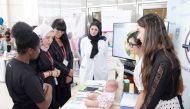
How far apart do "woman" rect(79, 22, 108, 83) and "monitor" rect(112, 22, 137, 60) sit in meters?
0.31

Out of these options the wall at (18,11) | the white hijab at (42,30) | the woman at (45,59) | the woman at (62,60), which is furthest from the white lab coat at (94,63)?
the wall at (18,11)

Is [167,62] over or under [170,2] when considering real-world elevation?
under

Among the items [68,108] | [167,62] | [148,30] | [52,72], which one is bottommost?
[68,108]

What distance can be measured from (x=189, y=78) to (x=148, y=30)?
1.85ft

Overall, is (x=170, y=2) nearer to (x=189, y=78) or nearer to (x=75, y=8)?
(x=189, y=78)

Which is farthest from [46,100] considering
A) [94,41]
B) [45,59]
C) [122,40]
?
[94,41]

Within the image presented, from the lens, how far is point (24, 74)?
124 centimetres

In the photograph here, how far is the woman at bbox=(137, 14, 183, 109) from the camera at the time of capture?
1.09 meters

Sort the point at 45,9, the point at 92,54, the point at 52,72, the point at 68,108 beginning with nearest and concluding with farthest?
the point at 68,108
the point at 52,72
the point at 92,54
the point at 45,9

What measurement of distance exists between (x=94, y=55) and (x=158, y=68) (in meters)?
1.98

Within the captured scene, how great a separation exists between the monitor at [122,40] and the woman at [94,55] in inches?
12.1

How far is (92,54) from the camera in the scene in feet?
9.94

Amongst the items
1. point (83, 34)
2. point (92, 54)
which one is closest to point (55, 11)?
point (83, 34)

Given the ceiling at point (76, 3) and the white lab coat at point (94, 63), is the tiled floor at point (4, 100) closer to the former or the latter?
the white lab coat at point (94, 63)
